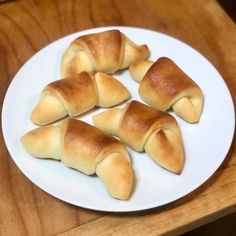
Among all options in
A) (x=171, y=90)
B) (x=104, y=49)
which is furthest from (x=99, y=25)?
(x=171, y=90)

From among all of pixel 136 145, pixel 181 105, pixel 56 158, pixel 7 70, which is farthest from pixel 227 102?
pixel 7 70

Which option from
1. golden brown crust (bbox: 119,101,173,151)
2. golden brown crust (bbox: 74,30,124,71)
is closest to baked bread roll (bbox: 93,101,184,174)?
golden brown crust (bbox: 119,101,173,151)

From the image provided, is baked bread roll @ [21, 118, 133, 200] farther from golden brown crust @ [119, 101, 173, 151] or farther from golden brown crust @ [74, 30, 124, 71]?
golden brown crust @ [74, 30, 124, 71]

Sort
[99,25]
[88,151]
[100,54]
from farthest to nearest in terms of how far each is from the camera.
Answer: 1. [99,25]
2. [100,54]
3. [88,151]

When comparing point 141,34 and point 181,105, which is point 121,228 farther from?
point 141,34

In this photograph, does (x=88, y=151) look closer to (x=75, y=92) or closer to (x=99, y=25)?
(x=75, y=92)
